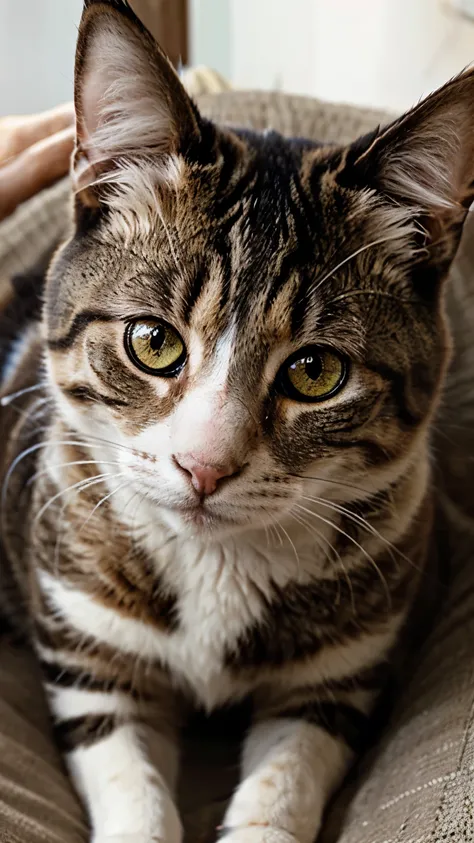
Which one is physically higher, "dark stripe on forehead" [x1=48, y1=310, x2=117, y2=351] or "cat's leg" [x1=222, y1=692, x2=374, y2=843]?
"dark stripe on forehead" [x1=48, y1=310, x2=117, y2=351]

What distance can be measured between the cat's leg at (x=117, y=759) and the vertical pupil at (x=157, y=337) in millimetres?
455

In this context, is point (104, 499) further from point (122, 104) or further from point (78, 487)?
point (122, 104)

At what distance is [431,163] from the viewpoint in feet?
2.86

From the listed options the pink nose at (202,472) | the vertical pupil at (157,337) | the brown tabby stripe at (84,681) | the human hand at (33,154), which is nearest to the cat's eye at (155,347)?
the vertical pupil at (157,337)

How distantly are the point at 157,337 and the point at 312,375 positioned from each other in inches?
6.5

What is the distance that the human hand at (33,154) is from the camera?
1.39 meters

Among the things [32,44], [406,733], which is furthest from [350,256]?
[32,44]

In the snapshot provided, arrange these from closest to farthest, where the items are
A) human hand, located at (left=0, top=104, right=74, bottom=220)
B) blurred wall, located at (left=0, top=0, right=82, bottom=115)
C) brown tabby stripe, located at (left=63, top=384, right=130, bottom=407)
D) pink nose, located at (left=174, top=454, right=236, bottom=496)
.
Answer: pink nose, located at (left=174, top=454, right=236, bottom=496) < brown tabby stripe, located at (left=63, top=384, right=130, bottom=407) < human hand, located at (left=0, top=104, right=74, bottom=220) < blurred wall, located at (left=0, top=0, right=82, bottom=115)

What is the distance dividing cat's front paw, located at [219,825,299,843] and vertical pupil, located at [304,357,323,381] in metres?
0.48

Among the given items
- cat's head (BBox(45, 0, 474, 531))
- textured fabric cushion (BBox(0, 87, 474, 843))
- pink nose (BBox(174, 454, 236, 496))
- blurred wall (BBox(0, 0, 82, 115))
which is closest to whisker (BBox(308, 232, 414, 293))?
cat's head (BBox(45, 0, 474, 531))

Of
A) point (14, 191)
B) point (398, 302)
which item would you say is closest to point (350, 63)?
point (14, 191)

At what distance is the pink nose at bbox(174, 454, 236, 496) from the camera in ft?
2.59

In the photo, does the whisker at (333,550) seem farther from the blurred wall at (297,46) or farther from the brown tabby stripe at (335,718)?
the blurred wall at (297,46)

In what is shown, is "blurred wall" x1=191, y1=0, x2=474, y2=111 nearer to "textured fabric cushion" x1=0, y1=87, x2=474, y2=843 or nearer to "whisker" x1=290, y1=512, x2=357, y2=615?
"textured fabric cushion" x1=0, y1=87, x2=474, y2=843
